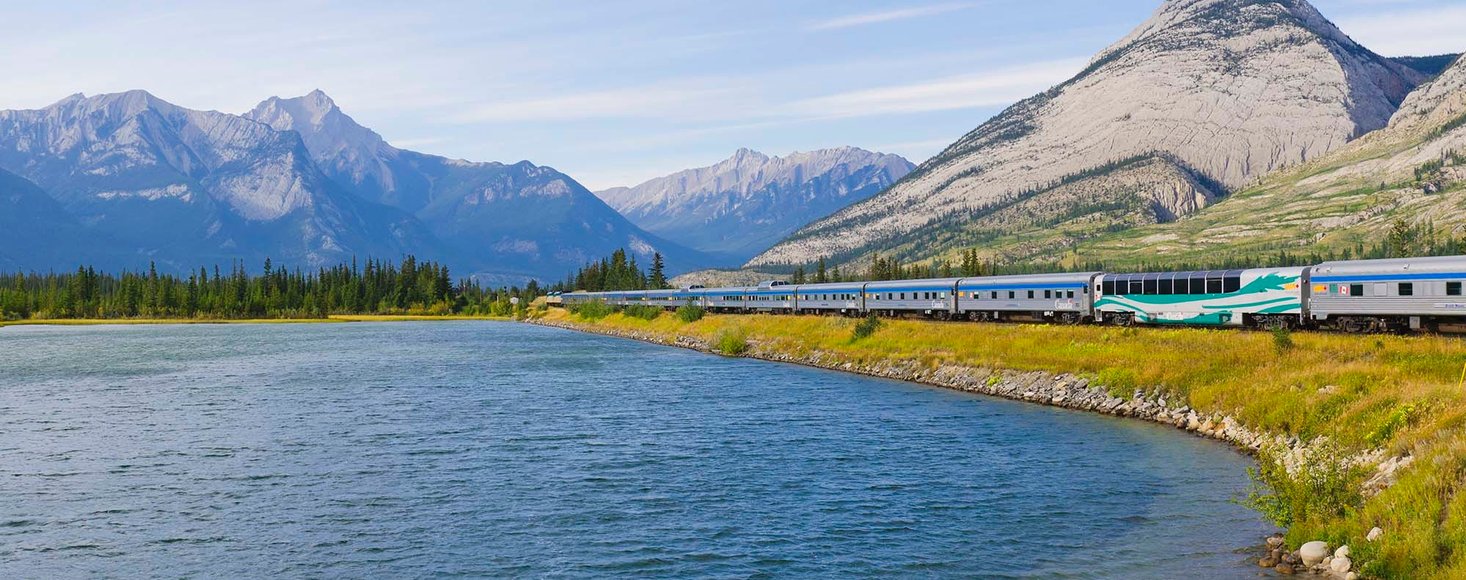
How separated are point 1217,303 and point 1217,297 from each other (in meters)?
0.38

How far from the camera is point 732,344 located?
104 metres

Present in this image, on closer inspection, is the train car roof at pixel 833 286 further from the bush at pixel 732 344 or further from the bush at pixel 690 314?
the bush at pixel 690 314

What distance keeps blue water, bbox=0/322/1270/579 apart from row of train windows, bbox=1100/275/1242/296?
18010 mm

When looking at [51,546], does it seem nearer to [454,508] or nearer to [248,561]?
[248,561]

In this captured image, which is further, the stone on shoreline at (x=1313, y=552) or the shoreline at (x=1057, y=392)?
the shoreline at (x=1057, y=392)

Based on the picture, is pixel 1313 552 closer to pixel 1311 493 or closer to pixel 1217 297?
pixel 1311 493

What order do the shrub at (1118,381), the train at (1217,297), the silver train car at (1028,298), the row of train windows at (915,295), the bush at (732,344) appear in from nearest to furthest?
the shrub at (1118,381) → the train at (1217,297) → the silver train car at (1028,298) → the row of train windows at (915,295) → the bush at (732,344)

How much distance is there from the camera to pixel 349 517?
31266mm

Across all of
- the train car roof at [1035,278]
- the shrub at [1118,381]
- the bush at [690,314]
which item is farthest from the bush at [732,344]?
the shrub at [1118,381]

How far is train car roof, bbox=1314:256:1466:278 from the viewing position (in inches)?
2012

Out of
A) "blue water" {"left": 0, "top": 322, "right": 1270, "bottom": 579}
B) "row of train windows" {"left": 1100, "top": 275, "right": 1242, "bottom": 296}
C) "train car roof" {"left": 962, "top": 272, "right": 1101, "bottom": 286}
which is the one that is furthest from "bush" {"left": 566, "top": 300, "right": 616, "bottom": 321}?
"row of train windows" {"left": 1100, "top": 275, "right": 1242, "bottom": 296}

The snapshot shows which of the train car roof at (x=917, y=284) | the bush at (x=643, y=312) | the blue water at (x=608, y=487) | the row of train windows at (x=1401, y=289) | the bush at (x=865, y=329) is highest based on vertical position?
the train car roof at (x=917, y=284)

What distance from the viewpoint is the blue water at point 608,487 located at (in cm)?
2650

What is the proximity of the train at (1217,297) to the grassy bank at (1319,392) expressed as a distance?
4.26m
